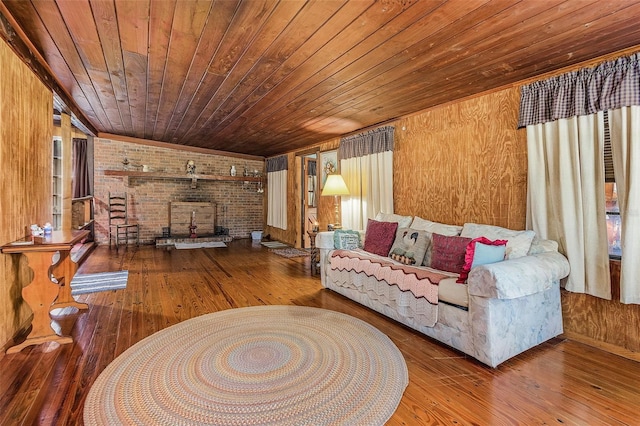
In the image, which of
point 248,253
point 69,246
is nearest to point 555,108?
point 69,246

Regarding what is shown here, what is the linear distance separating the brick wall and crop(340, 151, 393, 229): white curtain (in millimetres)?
3885

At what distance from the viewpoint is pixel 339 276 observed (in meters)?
3.54

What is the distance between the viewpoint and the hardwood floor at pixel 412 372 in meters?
1.64

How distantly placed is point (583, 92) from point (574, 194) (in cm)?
78

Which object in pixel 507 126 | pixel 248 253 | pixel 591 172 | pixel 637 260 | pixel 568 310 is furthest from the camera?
pixel 248 253

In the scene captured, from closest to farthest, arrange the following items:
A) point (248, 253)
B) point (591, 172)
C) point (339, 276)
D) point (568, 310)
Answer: point (591, 172)
point (568, 310)
point (339, 276)
point (248, 253)

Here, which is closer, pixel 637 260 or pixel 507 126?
pixel 637 260

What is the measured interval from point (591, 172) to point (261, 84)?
285cm

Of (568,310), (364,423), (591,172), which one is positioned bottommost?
(364,423)

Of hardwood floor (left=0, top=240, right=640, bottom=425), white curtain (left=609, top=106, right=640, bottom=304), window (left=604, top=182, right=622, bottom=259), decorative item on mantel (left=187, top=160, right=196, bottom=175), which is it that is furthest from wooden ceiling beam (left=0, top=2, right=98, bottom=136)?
window (left=604, top=182, right=622, bottom=259)

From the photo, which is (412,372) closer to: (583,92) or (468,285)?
(468,285)

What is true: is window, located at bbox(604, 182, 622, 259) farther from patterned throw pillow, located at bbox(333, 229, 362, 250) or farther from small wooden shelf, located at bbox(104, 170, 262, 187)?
small wooden shelf, located at bbox(104, 170, 262, 187)

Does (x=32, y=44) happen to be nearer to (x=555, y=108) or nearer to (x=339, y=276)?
(x=339, y=276)

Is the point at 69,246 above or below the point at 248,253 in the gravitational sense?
above
